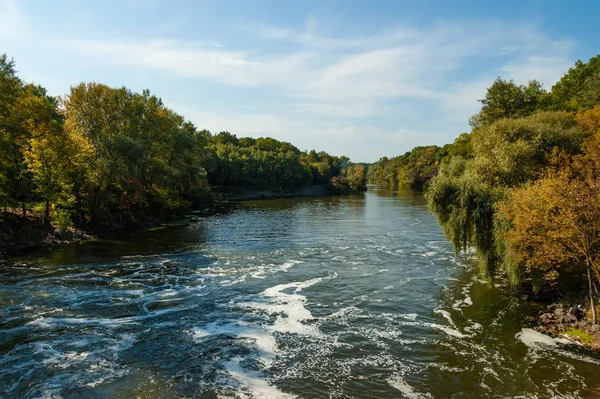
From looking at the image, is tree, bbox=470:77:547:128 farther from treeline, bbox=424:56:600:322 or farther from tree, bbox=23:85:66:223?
tree, bbox=23:85:66:223

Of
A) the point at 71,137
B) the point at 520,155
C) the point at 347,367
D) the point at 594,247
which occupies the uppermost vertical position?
the point at 71,137

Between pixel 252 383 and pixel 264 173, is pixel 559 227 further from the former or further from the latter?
pixel 264 173

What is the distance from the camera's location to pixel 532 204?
63.4ft

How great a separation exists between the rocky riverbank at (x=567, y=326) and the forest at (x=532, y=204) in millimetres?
765

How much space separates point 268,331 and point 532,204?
1523 centimetres

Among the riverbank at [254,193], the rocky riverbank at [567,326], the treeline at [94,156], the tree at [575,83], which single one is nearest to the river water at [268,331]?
the rocky riverbank at [567,326]

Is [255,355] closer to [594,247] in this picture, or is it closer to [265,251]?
[594,247]

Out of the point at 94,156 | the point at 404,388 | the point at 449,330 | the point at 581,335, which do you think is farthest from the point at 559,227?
the point at 94,156

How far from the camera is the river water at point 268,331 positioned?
1478 centimetres

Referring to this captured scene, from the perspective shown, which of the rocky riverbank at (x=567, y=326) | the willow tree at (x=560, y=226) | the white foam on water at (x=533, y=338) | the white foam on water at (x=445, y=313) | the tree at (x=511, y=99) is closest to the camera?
the willow tree at (x=560, y=226)

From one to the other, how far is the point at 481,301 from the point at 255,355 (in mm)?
15747

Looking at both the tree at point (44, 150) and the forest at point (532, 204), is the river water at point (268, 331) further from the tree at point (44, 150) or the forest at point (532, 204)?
the tree at point (44, 150)

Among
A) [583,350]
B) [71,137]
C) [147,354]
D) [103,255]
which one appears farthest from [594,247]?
[71,137]

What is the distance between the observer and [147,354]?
55.8ft
